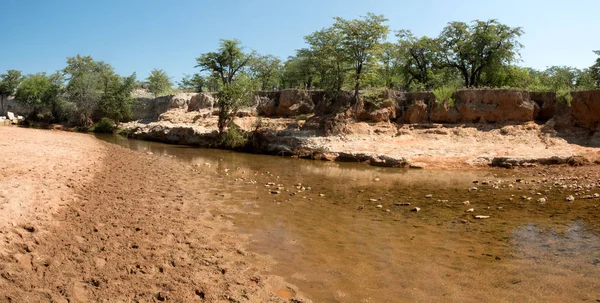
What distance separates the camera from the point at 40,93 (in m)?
40.2

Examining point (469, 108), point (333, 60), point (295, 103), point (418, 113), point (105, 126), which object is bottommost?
point (105, 126)

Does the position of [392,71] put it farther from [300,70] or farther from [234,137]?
[234,137]

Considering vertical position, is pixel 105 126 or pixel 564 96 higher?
pixel 564 96

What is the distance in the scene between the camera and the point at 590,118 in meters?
19.8

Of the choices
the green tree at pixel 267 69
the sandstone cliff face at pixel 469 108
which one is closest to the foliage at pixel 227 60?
the green tree at pixel 267 69

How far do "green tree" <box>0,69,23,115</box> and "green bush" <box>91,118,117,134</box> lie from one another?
28931mm

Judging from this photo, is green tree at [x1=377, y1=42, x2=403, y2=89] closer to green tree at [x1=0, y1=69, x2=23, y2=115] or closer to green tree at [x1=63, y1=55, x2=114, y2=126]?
green tree at [x1=63, y1=55, x2=114, y2=126]

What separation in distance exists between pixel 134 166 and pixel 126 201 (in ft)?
18.3

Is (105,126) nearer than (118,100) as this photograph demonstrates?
Yes

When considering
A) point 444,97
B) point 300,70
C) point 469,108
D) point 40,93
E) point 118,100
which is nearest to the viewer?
point 469,108

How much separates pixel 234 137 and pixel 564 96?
20932 mm

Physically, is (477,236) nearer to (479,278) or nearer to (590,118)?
(479,278)

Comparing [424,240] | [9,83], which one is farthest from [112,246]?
[9,83]

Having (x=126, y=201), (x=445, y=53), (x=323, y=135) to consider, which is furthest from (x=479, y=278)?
(x=445, y=53)
